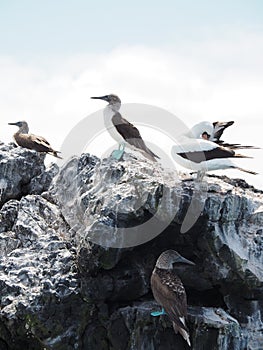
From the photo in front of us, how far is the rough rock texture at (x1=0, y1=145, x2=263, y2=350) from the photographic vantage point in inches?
408

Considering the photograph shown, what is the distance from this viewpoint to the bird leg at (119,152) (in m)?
11.8

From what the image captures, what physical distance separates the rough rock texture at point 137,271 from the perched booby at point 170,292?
49 cm

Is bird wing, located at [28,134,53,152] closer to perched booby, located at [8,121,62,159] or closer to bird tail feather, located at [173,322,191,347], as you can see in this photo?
perched booby, located at [8,121,62,159]

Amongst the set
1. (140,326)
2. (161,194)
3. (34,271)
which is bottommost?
(140,326)

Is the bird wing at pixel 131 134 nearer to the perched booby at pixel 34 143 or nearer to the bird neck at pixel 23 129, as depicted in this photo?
the perched booby at pixel 34 143

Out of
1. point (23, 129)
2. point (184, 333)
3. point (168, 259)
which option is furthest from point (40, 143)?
point (184, 333)

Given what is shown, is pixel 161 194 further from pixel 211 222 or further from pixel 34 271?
A: pixel 34 271

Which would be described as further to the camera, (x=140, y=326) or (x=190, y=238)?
(x=190, y=238)

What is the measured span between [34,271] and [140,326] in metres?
2.22

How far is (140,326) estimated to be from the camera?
10383mm

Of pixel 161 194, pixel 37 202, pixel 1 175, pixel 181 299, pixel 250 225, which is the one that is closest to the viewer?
pixel 181 299

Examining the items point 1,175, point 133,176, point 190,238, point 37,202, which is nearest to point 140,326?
point 190,238

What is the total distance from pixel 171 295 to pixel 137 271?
1.28 m

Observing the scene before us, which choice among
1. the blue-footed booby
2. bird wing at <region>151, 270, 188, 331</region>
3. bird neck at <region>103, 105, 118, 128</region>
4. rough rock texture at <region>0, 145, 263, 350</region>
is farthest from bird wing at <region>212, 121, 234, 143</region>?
bird wing at <region>151, 270, 188, 331</region>
